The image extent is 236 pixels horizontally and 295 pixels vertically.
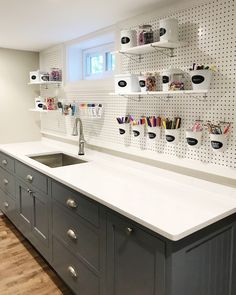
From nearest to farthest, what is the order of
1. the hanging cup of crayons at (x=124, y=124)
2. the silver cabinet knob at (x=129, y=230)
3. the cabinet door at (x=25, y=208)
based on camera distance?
the silver cabinet knob at (x=129, y=230) < the hanging cup of crayons at (x=124, y=124) < the cabinet door at (x=25, y=208)

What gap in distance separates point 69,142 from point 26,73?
1.16 m

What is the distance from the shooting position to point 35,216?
2553 mm

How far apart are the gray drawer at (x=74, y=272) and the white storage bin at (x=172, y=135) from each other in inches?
38.5

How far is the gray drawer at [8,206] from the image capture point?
306 centimetres

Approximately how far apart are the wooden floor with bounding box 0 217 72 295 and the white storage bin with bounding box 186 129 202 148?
1469 millimetres

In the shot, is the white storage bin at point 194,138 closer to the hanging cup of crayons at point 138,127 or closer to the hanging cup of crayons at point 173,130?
the hanging cup of crayons at point 173,130

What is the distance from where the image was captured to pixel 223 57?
162 cm

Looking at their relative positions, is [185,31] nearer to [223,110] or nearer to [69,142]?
[223,110]

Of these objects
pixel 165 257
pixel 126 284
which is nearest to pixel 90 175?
pixel 126 284

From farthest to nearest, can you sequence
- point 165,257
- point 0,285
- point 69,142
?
1. point 69,142
2. point 0,285
3. point 165,257

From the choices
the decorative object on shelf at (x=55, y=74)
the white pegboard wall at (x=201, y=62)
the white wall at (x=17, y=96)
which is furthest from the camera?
the white wall at (x=17, y=96)

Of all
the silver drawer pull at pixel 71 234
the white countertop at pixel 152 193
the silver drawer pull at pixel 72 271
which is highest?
the white countertop at pixel 152 193

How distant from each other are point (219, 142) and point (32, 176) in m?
1.62

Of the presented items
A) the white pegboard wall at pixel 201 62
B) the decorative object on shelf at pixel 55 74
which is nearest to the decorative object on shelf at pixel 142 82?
the white pegboard wall at pixel 201 62
